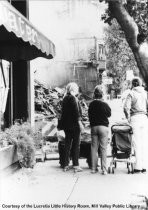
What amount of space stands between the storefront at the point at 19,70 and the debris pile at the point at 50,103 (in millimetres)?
354

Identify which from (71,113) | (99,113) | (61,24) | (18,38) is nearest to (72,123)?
(71,113)

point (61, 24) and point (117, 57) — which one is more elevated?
point (61, 24)

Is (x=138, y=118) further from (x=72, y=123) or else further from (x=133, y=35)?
(x=133, y=35)

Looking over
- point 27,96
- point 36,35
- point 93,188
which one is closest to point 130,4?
point 36,35

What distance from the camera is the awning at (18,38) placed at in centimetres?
650

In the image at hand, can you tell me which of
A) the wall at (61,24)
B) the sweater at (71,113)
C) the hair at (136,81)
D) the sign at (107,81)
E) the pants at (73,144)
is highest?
the wall at (61,24)

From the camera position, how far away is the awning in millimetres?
6500

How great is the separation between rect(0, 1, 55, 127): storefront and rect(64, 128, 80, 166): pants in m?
1.43

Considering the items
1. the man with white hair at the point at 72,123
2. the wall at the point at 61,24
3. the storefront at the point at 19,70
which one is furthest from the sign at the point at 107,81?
the man with white hair at the point at 72,123

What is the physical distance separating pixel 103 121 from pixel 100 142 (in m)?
0.39

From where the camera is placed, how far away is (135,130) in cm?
917

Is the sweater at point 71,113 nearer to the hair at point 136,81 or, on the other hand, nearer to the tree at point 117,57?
the hair at point 136,81

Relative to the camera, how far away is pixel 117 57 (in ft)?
38.8

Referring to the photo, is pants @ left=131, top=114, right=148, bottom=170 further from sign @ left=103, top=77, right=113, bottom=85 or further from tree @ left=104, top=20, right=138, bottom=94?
tree @ left=104, top=20, right=138, bottom=94
